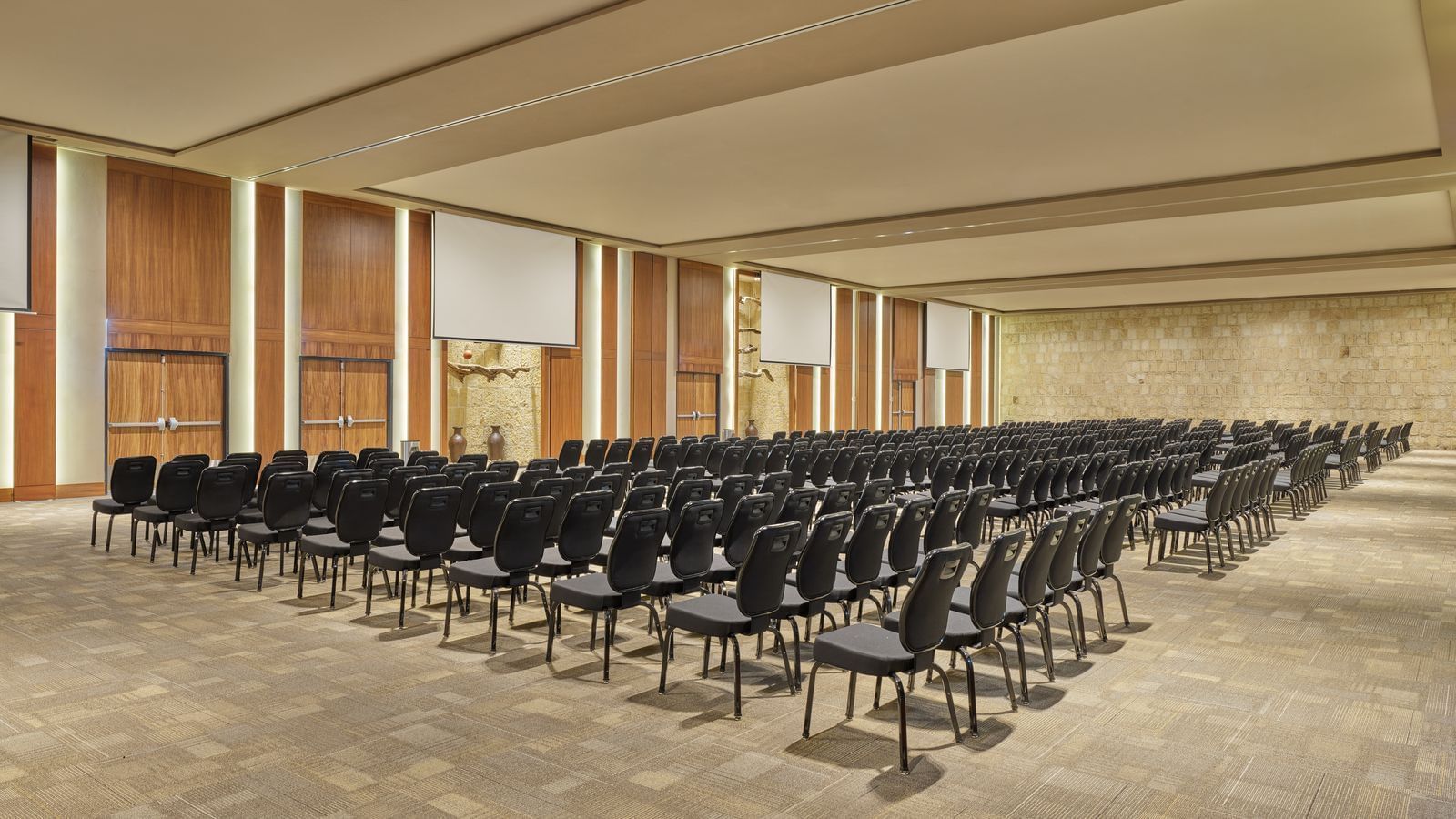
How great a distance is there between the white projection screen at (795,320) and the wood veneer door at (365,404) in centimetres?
886

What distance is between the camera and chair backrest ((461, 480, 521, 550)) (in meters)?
5.65

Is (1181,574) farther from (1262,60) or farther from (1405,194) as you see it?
(1405,194)

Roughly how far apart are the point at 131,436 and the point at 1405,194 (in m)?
17.5

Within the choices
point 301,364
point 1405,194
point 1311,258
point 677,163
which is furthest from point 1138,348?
point 301,364

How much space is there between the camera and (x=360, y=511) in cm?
600

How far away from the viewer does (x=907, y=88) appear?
344 inches

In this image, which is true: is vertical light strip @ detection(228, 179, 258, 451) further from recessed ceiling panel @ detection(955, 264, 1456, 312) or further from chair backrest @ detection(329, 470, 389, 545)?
recessed ceiling panel @ detection(955, 264, 1456, 312)

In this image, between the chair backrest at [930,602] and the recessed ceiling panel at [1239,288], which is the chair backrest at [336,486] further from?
the recessed ceiling panel at [1239,288]

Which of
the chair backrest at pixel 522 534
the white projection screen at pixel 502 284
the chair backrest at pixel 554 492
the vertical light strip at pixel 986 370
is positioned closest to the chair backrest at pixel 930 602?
the chair backrest at pixel 522 534

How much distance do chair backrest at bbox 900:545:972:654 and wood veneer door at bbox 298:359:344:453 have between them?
11675 millimetres

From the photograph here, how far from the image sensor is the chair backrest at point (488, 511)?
18.5 ft

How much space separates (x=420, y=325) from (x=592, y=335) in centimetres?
369

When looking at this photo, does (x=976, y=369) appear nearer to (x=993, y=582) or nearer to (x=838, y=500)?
(x=838, y=500)

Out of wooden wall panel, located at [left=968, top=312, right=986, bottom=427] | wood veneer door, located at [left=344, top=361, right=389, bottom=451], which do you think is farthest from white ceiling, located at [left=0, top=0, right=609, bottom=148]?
wooden wall panel, located at [left=968, top=312, right=986, bottom=427]
